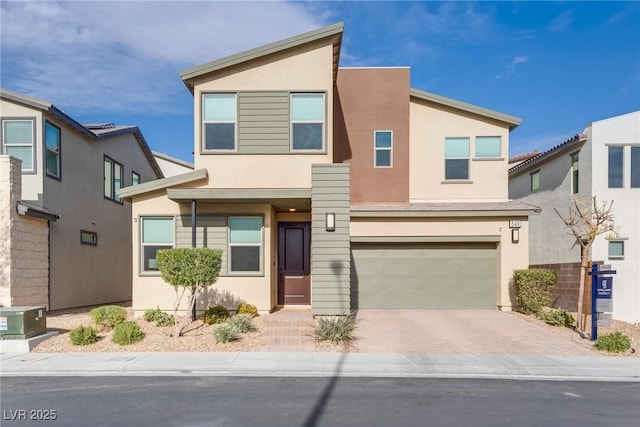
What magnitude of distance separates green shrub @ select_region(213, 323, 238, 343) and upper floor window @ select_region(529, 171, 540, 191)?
14.4m

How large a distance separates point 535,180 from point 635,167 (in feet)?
14.1

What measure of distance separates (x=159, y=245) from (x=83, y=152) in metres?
6.65

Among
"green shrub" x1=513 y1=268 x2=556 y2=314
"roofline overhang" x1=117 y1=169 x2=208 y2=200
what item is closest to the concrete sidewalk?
A: "green shrub" x1=513 y1=268 x2=556 y2=314

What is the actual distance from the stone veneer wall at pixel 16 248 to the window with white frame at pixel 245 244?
5.94 metres

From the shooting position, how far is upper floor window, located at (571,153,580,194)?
1553 cm

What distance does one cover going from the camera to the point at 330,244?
11.4 metres

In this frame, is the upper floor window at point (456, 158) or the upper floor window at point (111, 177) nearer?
the upper floor window at point (456, 158)

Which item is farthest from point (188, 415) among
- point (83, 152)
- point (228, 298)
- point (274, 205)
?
point (83, 152)

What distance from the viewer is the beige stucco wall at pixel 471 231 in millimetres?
14039

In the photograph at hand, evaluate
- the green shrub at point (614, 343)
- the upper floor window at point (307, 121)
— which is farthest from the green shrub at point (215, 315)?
the green shrub at point (614, 343)

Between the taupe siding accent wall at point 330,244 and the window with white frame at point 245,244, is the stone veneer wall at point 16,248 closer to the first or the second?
the window with white frame at point 245,244

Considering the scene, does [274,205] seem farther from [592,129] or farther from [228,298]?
[592,129]

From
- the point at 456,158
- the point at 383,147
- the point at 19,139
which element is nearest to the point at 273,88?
the point at 383,147

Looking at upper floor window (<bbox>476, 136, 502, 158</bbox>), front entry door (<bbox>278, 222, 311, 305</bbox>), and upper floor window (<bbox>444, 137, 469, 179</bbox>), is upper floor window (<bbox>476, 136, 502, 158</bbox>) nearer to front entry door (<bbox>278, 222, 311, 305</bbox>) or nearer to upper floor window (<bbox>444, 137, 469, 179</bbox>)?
upper floor window (<bbox>444, 137, 469, 179</bbox>)
